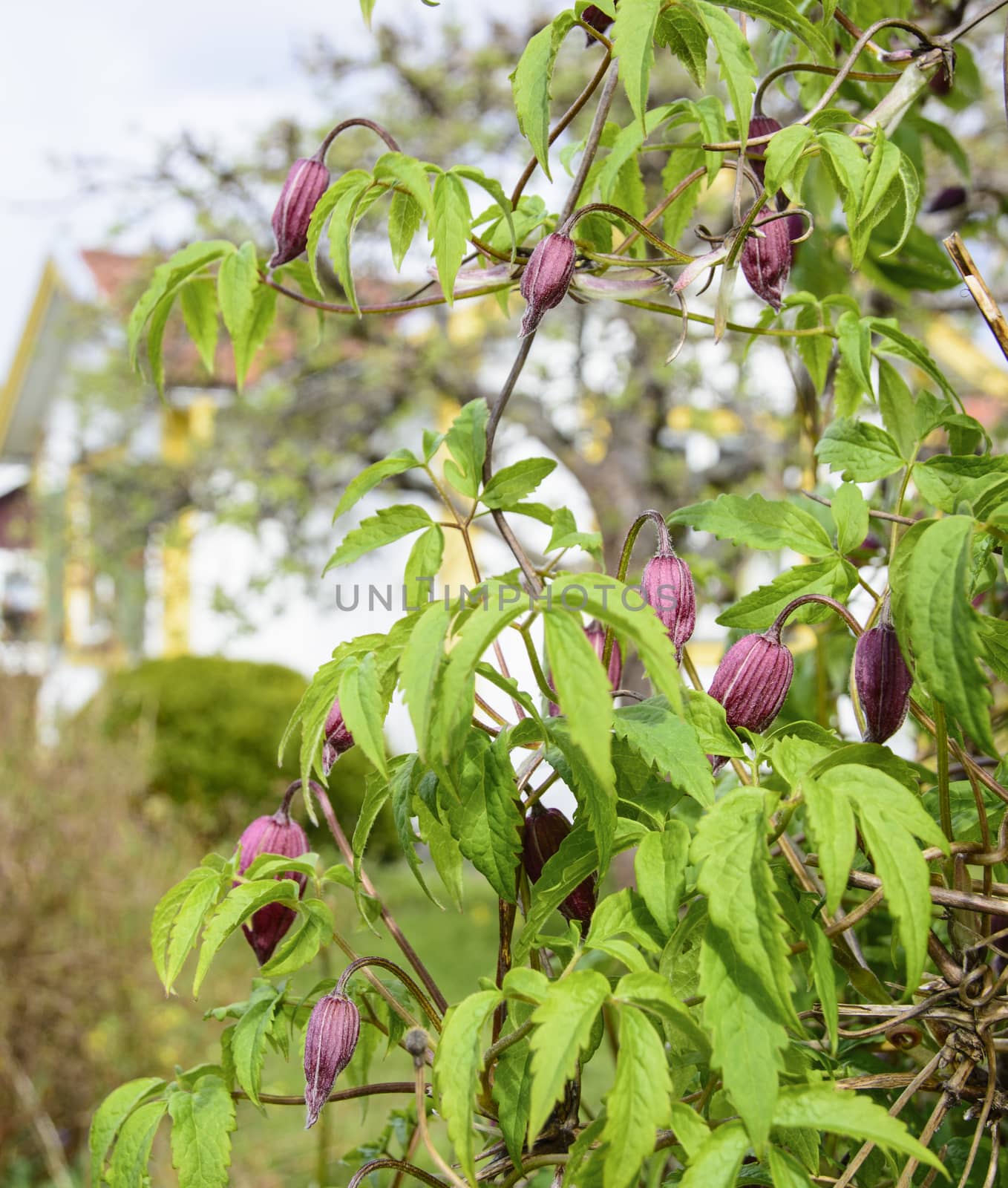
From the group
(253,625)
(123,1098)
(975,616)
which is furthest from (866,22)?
(253,625)

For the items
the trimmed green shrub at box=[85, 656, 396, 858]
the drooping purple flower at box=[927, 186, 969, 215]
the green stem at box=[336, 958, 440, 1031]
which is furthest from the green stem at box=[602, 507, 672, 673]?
the trimmed green shrub at box=[85, 656, 396, 858]

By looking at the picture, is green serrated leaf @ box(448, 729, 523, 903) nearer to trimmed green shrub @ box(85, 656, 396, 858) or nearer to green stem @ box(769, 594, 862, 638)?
green stem @ box(769, 594, 862, 638)

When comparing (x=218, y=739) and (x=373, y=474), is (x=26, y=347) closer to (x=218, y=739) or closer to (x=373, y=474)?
(x=218, y=739)

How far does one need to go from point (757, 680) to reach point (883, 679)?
0.07 m

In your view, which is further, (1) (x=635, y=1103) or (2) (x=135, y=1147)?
(2) (x=135, y=1147)

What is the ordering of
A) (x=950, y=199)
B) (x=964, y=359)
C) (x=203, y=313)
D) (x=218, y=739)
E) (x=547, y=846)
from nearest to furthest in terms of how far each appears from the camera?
(x=547, y=846) < (x=203, y=313) < (x=950, y=199) < (x=218, y=739) < (x=964, y=359)

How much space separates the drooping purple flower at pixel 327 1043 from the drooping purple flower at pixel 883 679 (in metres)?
0.34

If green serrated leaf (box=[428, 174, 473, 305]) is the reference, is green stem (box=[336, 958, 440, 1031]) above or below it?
below

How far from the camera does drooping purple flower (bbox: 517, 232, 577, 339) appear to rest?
620 millimetres

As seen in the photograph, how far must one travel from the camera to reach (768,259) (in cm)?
71

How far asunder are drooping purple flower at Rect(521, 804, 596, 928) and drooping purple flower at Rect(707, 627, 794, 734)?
12 centimetres

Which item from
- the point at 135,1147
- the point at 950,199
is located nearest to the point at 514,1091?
the point at 135,1147

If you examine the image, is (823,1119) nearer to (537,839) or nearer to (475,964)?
(537,839)

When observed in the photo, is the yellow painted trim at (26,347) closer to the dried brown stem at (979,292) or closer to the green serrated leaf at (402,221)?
the green serrated leaf at (402,221)
